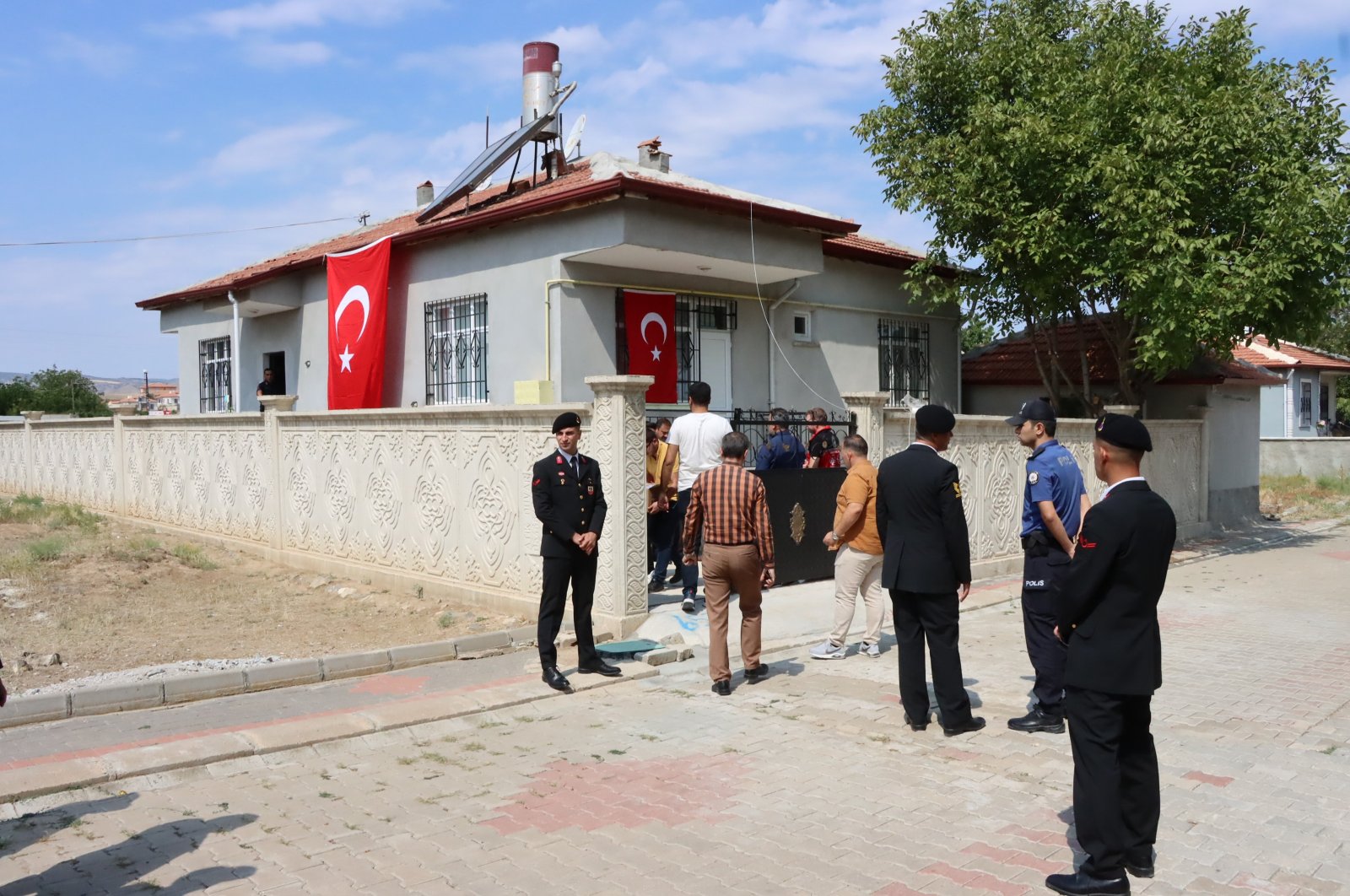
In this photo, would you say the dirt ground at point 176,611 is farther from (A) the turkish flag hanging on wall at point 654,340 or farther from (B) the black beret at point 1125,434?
(B) the black beret at point 1125,434

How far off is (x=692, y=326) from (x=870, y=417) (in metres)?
5.02

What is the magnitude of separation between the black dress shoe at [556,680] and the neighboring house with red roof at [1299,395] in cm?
3056

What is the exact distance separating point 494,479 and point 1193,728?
259 inches

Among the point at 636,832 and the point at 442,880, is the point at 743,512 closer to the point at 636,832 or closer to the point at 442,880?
the point at 636,832

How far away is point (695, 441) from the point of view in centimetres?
1040

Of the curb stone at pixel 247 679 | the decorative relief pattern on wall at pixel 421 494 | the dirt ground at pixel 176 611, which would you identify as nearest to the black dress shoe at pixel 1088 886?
the curb stone at pixel 247 679

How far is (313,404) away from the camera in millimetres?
18969

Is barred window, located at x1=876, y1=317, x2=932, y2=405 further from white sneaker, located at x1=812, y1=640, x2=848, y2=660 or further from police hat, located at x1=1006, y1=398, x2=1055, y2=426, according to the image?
police hat, located at x1=1006, y1=398, x2=1055, y2=426

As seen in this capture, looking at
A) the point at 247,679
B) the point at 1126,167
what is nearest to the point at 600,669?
the point at 247,679

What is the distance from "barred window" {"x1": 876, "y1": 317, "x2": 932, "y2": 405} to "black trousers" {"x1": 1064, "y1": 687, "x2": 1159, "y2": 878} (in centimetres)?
1448

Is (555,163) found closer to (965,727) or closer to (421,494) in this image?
(421,494)

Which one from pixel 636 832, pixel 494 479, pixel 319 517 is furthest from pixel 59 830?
pixel 319 517

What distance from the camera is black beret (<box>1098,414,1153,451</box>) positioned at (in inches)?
177

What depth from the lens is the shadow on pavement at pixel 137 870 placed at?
14.6 feet
